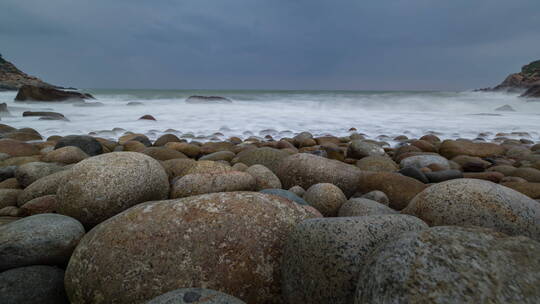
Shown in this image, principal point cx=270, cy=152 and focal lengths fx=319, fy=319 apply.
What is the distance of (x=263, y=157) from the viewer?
161 inches

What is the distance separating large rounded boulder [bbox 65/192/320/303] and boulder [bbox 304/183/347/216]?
77 cm

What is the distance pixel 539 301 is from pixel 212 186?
6.87ft

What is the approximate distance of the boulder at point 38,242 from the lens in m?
1.75

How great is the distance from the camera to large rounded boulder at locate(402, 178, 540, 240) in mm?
1777

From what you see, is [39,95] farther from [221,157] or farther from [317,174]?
[317,174]

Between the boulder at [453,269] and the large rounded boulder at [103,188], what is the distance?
1776 mm

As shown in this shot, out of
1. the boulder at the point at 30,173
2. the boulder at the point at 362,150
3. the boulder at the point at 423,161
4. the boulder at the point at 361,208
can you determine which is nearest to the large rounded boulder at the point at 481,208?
the boulder at the point at 361,208

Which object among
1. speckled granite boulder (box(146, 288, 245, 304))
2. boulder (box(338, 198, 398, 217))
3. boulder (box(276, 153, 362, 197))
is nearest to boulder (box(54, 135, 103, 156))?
boulder (box(276, 153, 362, 197))

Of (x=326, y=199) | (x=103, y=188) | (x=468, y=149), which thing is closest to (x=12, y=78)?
(x=103, y=188)

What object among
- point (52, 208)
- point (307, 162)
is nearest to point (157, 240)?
point (52, 208)

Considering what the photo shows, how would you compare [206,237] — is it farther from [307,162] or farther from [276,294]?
[307,162]

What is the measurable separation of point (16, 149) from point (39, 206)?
303cm

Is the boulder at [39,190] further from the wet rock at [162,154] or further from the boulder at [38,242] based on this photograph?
the wet rock at [162,154]

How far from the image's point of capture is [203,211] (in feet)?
5.85
